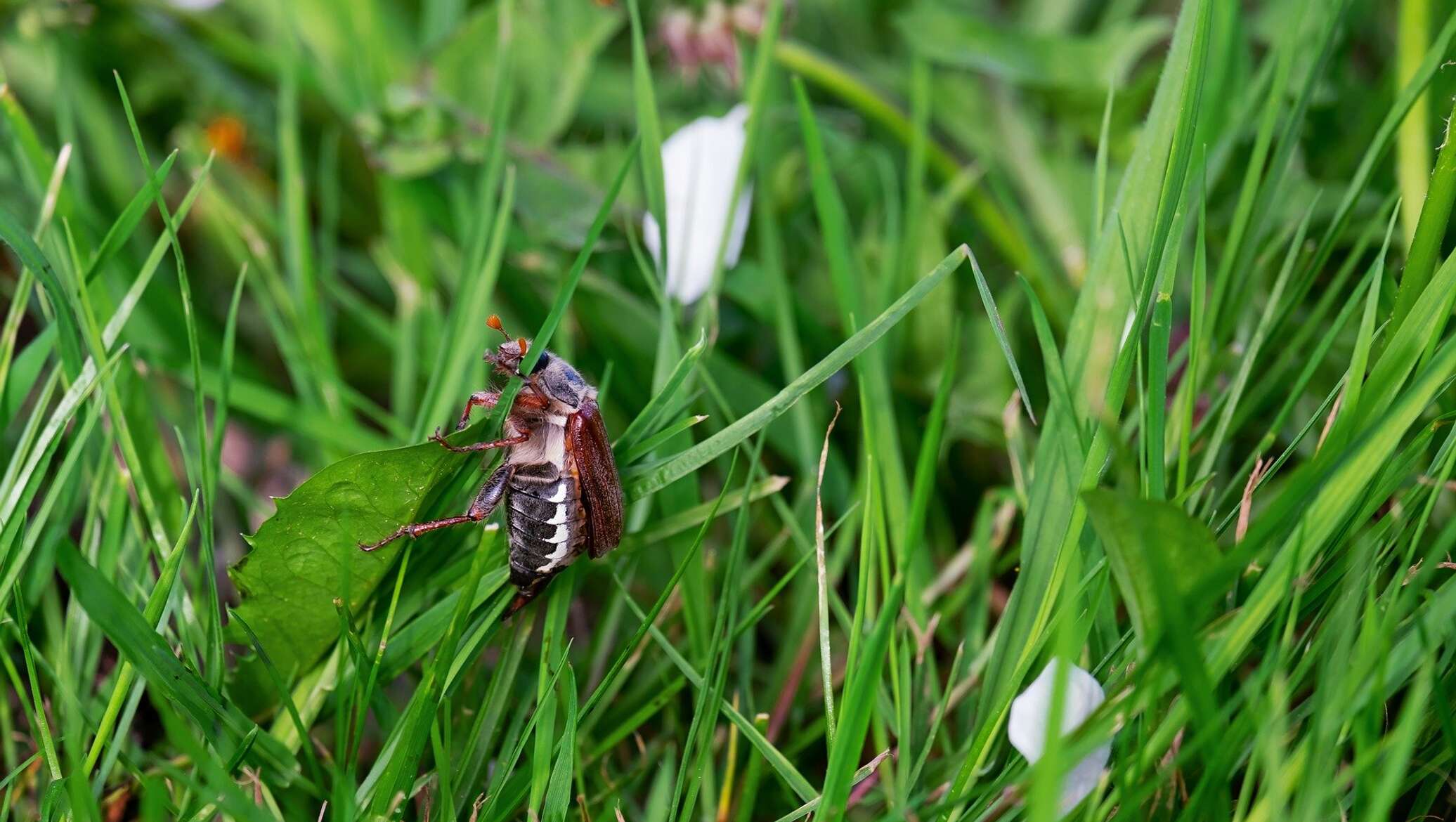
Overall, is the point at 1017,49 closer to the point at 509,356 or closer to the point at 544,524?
the point at 509,356

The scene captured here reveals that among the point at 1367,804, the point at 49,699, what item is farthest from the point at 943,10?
the point at 49,699

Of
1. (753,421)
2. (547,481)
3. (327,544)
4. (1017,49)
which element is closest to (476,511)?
(547,481)

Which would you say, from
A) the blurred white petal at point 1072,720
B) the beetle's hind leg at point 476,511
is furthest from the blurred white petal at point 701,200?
the blurred white petal at point 1072,720

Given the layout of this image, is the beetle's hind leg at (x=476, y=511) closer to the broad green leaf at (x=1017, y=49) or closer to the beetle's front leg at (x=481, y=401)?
the beetle's front leg at (x=481, y=401)

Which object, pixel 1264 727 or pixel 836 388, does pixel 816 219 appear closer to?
pixel 836 388

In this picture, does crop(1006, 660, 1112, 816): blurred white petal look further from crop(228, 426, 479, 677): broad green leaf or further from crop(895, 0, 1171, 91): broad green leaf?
crop(895, 0, 1171, 91): broad green leaf

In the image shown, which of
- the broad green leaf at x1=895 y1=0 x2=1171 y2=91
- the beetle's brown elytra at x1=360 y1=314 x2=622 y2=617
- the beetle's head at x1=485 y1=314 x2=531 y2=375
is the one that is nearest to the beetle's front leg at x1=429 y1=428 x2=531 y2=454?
the beetle's brown elytra at x1=360 y1=314 x2=622 y2=617
